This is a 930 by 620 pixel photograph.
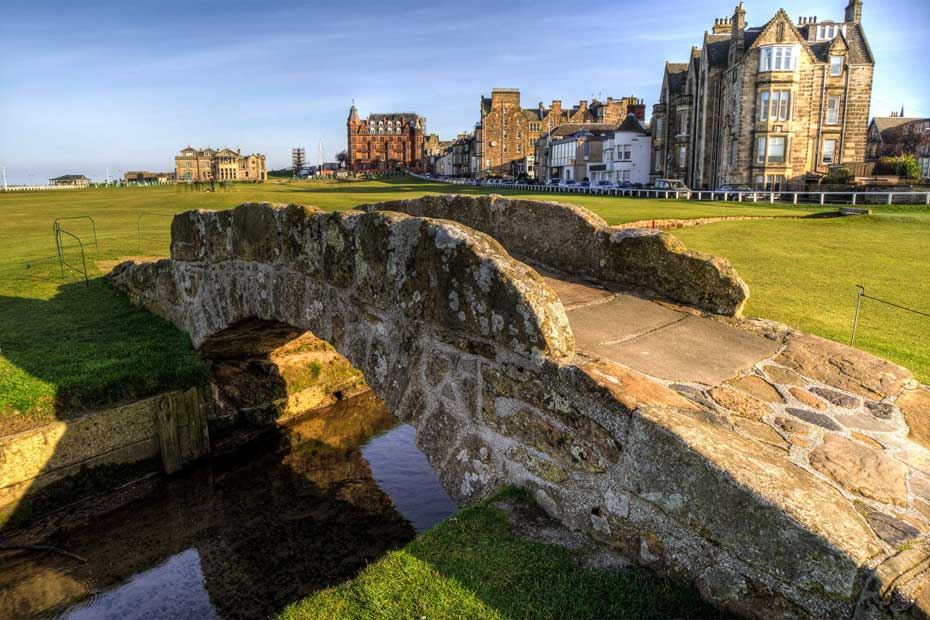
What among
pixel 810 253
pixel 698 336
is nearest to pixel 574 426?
pixel 698 336

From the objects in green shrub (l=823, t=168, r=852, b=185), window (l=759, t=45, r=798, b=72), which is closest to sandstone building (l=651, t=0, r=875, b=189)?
window (l=759, t=45, r=798, b=72)

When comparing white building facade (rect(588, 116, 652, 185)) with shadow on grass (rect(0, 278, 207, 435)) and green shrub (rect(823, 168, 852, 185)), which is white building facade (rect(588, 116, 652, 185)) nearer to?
green shrub (rect(823, 168, 852, 185))

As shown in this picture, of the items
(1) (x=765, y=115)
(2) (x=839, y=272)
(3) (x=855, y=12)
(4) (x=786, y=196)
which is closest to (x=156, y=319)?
(2) (x=839, y=272)

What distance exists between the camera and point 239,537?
8297 millimetres

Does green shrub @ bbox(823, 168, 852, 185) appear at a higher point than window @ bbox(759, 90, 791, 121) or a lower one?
lower

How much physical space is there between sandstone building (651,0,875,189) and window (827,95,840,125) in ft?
0.24

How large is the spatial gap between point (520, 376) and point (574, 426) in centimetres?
53

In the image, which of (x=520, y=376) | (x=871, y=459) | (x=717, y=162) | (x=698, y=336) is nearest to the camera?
(x=871, y=459)

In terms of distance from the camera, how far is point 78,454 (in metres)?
8.84

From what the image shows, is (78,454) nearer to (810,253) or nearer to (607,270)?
(607,270)

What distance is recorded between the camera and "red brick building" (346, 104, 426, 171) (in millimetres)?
159625

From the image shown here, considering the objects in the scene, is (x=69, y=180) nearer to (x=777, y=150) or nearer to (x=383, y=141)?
(x=383, y=141)

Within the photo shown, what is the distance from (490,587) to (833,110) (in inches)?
2162

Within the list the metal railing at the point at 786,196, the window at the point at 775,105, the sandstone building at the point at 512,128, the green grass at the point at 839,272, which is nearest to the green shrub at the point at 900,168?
the window at the point at 775,105
